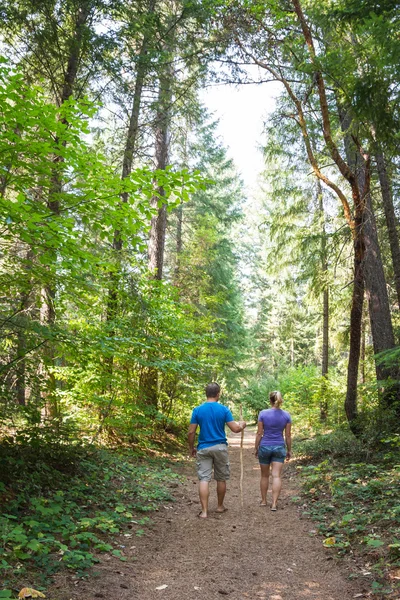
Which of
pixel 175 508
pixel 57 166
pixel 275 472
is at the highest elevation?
pixel 57 166

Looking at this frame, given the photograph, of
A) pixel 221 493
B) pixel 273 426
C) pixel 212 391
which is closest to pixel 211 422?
pixel 212 391

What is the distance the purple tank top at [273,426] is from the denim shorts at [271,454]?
0.19 ft

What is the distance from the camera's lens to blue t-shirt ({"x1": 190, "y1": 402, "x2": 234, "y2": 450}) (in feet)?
19.7

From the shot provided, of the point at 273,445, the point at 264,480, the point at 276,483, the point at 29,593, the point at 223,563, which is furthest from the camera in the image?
the point at 264,480

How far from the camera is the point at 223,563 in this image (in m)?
4.34

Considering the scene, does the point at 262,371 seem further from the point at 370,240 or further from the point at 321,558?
the point at 321,558

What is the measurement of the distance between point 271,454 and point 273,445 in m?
0.14

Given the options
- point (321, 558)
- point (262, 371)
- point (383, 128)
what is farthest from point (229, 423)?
point (262, 371)

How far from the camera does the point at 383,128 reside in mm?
6250

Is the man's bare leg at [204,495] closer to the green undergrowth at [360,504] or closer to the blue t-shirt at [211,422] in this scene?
the blue t-shirt at [211,422]

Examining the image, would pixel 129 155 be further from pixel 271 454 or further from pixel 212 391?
pixel 271 454

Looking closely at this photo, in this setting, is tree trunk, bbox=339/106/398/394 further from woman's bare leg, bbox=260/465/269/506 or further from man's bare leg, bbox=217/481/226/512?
man's bare leg, bbox=217/481/226/512

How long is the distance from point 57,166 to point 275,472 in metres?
5.22

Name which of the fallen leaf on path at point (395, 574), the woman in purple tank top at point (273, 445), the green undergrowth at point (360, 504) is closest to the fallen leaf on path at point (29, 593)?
the green undergrowth at point (360, 504)
